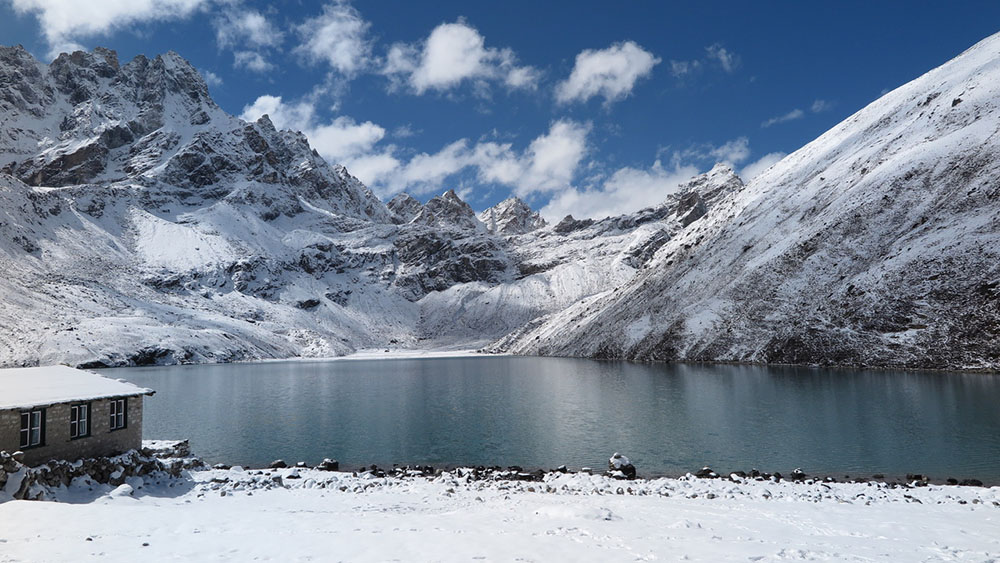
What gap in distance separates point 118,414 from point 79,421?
2.57 metres

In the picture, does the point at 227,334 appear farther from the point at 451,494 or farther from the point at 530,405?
the point at 451,494

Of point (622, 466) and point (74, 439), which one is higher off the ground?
point (74, 439)

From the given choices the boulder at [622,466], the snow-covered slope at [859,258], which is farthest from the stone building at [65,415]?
the snow-covered slope at [859,258]

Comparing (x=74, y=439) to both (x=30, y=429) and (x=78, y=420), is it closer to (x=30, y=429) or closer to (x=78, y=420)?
(x=78, y=420)

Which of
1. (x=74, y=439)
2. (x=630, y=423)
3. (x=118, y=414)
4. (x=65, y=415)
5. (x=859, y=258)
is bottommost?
(x=630, y=423)

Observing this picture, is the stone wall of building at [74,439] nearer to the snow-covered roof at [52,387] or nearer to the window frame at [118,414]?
the window frame at [118,414]

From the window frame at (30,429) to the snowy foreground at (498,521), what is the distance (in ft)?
9.95

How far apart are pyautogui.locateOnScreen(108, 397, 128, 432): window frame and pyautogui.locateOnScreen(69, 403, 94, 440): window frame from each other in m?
1.34

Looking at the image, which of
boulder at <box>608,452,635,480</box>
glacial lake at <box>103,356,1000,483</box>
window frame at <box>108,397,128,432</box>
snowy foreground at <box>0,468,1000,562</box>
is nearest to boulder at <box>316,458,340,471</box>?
glacial lake at <box>103,356,1000,483</box>

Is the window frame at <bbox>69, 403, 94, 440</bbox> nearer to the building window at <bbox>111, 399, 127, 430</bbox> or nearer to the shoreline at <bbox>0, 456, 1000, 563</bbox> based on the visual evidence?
the building window at <bbox>111, 399, 127, 430</bbox>

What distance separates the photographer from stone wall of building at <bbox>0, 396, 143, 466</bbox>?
82.6 feet

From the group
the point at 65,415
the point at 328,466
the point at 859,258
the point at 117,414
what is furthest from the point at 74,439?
the point at 859,258

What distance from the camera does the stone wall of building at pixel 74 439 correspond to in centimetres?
2517

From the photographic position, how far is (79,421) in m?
28.7
